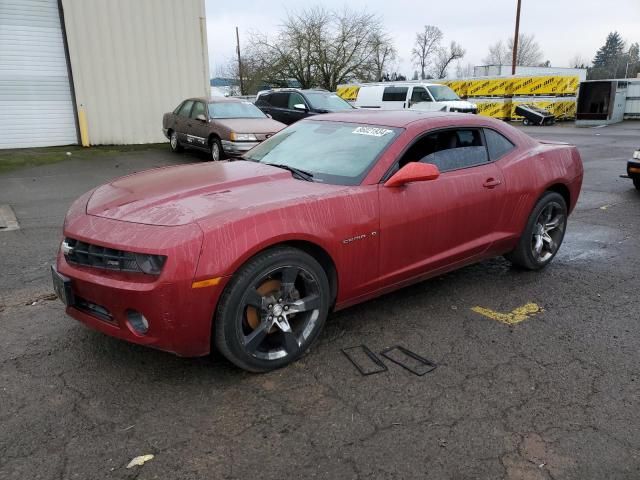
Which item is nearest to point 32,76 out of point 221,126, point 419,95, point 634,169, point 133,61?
point 133,61

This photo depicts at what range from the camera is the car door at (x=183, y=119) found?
12789 millimetres

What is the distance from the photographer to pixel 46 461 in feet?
7.78

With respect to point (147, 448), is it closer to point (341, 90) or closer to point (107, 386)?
point (107, 386)

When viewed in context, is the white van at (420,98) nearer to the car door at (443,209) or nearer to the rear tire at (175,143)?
the rear tire at (175,143)

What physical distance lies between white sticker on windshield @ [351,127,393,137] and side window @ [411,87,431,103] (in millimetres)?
17344

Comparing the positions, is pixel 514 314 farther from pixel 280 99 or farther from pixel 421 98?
pixel 421 98

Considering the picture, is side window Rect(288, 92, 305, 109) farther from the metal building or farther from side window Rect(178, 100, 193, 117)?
side window Rect(178, 100, 193, 117)

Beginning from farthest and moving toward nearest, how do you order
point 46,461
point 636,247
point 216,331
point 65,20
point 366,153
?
point 65,20 → point 636,247 → point 366,153 → point 216,331 → point 46,461

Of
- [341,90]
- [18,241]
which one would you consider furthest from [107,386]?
[341,90]

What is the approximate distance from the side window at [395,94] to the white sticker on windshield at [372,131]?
57.8 feet

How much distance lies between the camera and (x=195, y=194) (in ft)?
10.5

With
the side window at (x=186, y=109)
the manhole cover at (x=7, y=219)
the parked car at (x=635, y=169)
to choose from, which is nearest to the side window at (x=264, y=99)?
the side window at (x=186, y=109)

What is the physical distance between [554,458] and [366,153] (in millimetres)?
2221

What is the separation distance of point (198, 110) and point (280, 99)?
4481 millimetres
